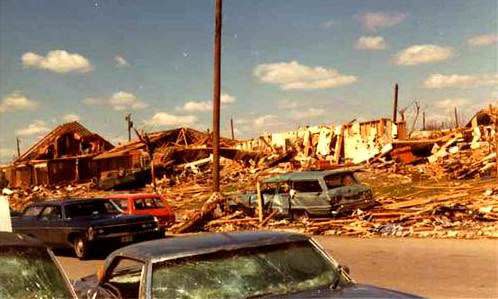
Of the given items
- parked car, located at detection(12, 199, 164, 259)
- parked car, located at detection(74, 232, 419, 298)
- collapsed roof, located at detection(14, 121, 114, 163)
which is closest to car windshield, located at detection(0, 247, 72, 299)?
parked car, located at detection(74, 232, 419, 298)

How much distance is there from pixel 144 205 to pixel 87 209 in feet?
9.94

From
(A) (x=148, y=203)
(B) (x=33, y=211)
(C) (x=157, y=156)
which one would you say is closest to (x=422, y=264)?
(A) (x=148, y=203)

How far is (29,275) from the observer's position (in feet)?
13.3

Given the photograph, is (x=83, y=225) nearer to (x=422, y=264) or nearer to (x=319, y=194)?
(x=319, y=194)

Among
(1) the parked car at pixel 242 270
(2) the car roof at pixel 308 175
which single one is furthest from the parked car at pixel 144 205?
(1) the parked car at pixel 242 270

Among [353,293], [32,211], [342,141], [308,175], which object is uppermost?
[342,141]

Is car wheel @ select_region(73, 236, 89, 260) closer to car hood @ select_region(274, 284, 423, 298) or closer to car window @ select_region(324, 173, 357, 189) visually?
car window @ select_region(324, 173, 357, 189)

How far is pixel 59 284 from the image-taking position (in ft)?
13.5

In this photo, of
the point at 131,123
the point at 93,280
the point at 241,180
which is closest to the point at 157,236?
the point at 93,280

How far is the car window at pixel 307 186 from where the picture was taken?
19380 mm

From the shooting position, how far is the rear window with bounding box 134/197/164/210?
63.4 feet

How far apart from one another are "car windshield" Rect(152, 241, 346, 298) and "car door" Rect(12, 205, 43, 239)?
13402mm

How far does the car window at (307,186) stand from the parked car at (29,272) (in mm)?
15488

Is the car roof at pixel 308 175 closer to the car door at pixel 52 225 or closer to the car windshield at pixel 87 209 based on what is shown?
the car windshield at pixel 87 209
